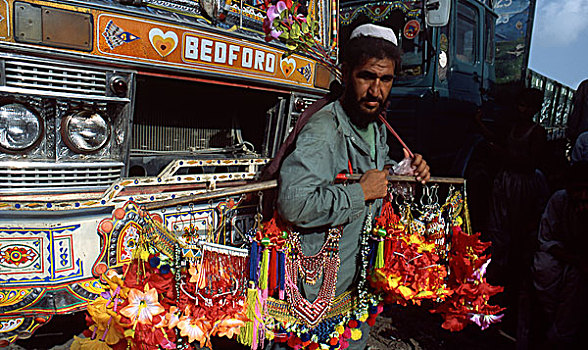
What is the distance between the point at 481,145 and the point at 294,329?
17.1ft

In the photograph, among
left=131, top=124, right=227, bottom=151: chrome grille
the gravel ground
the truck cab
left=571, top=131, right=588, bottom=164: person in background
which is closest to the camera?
the gravel ground

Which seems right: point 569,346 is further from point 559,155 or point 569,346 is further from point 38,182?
point 559,155

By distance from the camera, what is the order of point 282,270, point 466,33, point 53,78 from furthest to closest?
point 466,33, point 53,78, point 282,270

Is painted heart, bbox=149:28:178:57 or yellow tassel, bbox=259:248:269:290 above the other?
painted heart, bbox=149:28:178:57

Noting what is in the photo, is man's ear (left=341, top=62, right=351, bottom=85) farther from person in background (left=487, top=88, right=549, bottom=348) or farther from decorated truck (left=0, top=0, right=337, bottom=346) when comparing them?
person in background (left=487, top=88, right=549, bottom=348)

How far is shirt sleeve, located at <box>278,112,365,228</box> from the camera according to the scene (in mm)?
1715

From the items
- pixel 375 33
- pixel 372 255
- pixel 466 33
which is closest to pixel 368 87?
pixel 375 33

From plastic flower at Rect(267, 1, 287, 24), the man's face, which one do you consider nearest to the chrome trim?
plastic flower at Rect(267, 1, 287, 24)

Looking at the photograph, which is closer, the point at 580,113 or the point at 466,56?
the point at 580,113

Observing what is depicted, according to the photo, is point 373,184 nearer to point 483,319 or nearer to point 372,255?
point 372,255

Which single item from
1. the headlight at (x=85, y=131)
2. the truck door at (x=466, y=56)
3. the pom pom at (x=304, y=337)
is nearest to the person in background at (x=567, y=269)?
the pom pom at (x=304, y=337)

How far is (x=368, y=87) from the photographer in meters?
1.96

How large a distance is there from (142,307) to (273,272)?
582 millimetres

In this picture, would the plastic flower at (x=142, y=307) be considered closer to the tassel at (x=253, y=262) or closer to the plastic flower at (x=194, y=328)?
the plastic flower at (x=194, y=328)
